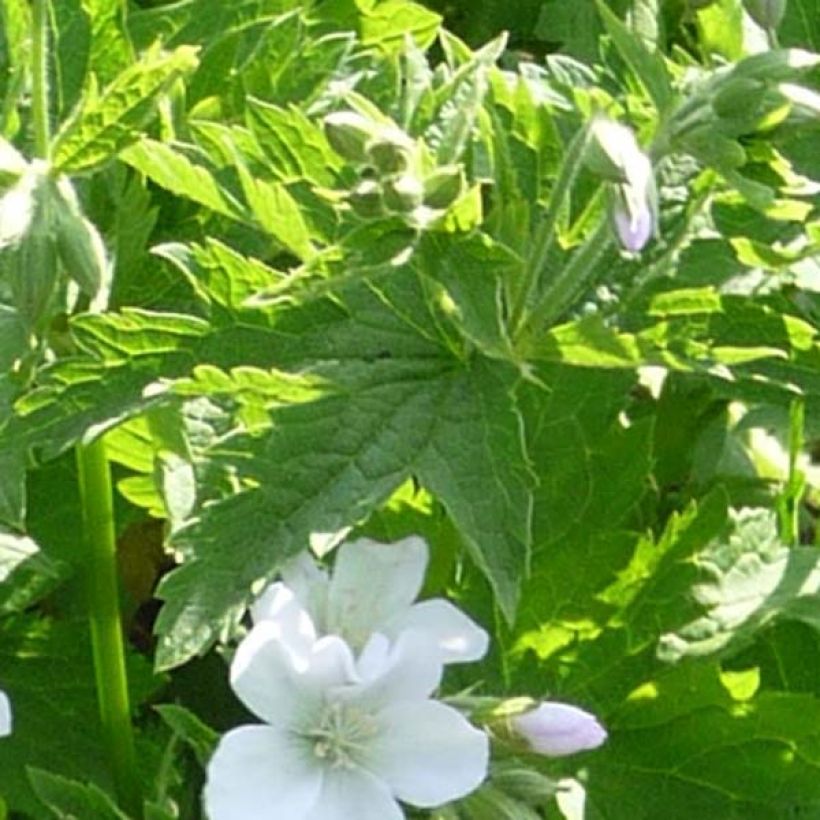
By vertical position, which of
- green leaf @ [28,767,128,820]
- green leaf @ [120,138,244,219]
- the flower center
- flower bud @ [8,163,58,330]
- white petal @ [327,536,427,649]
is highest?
green leaf @ [120,138,244,219]

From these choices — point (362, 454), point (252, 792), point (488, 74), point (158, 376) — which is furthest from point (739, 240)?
point (252, 792)

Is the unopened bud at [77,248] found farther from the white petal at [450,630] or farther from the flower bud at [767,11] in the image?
the flower bud at [767,11]

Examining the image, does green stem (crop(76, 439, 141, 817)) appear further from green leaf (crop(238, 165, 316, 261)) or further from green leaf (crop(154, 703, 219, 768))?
green leaf (crop(238, 165, 316, 261))

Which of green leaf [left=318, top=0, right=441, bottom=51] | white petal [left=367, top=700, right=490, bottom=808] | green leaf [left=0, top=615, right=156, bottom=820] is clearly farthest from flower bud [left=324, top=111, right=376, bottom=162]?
green leaf [left=0, top=615, right=156, bottom=820]

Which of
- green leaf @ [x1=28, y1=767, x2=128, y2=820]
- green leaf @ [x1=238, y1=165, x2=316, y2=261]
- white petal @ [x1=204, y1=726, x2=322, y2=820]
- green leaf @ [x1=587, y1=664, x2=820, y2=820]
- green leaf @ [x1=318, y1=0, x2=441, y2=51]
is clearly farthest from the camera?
green leaf @ [x1=318, y1=0, x2=441, y2=51]

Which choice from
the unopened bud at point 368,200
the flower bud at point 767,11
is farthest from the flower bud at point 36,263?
the flower bud at point 767,11

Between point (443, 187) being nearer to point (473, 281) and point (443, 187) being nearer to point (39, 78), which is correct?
point (473, 281)
